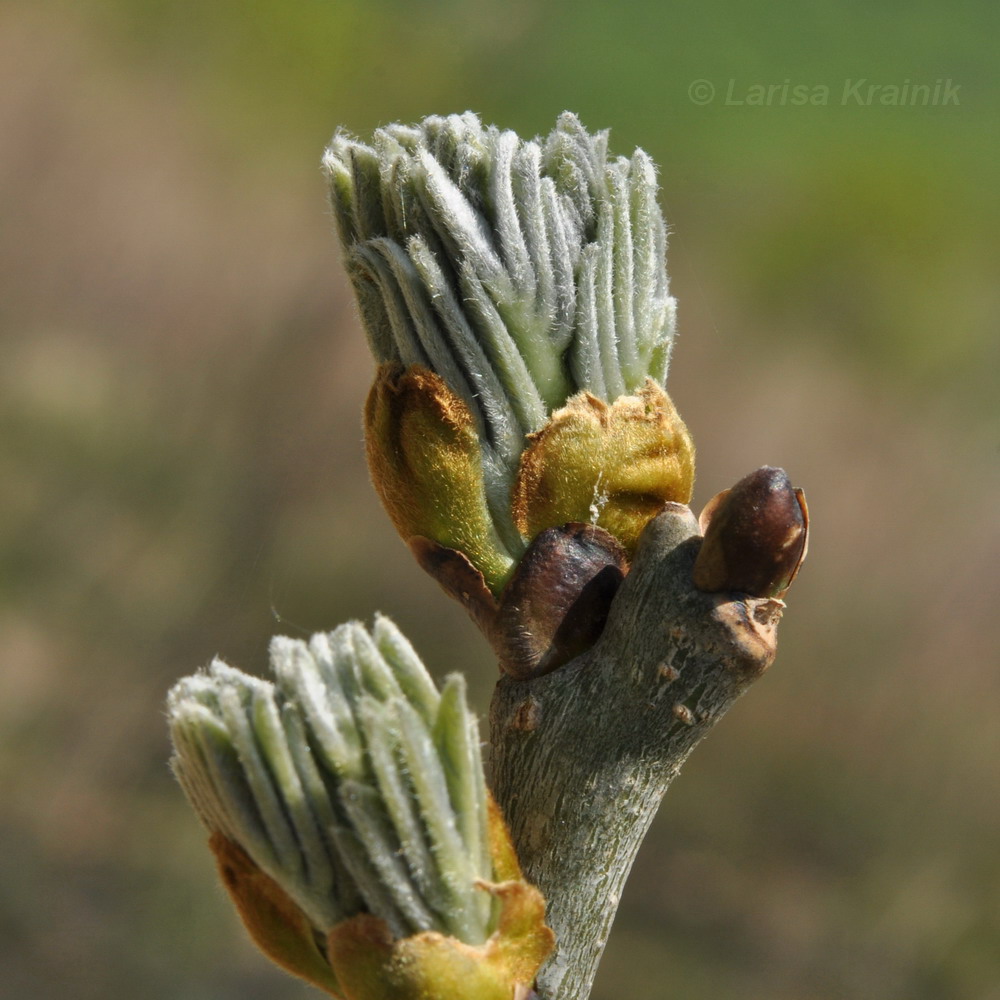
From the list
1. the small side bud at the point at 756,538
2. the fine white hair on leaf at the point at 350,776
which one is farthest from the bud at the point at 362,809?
the small side bud at the point at 756,538

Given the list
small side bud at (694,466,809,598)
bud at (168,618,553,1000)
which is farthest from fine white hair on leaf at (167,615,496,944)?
small side bud at (694,466,809,598)

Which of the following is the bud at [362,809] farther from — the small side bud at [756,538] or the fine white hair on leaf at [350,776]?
the small side bud at [756,538]

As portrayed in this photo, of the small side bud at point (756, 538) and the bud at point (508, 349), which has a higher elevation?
the bud at point (508, 349)

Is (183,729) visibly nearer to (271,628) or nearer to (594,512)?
(594,512)

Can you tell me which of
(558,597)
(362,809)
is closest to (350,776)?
(362,809)

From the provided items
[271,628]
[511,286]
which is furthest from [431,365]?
[271,628]

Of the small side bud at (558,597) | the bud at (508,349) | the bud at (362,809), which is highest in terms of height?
the bud at (508,349)

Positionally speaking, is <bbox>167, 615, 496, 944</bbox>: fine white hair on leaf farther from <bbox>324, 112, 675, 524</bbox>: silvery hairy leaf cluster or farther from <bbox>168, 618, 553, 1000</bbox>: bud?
<bbox>324, 112, 675, 524</bbox>: silvery hairy leaf cluster

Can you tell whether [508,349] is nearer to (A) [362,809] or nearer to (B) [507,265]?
(B) [507,265]
